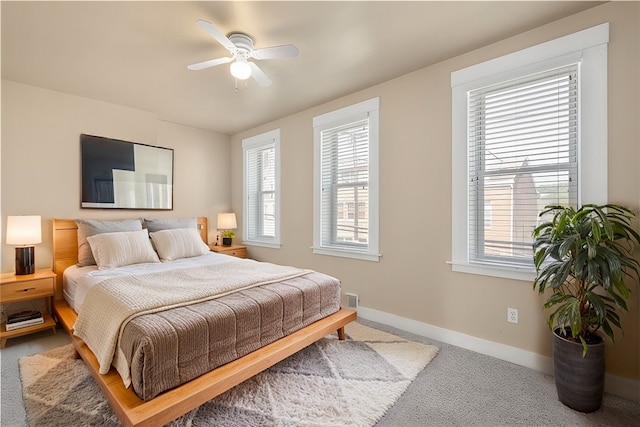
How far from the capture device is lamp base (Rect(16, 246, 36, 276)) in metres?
2.80

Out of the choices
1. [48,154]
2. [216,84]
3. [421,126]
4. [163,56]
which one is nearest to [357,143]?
[421,126]

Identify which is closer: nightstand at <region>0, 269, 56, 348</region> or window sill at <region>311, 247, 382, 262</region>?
nightstand at <region>0, 269, 56, 348</region>

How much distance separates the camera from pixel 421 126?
9.16 ft

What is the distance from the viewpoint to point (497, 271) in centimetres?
235

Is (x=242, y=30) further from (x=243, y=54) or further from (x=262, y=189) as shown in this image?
(x=262, y=189)

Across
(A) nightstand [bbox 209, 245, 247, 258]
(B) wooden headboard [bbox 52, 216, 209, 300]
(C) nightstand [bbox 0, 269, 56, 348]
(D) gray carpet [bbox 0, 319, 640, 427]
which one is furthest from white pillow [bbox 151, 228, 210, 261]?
(D) gray carpet [bbox 0, 319, 640, 427]

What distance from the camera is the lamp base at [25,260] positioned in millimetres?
2801

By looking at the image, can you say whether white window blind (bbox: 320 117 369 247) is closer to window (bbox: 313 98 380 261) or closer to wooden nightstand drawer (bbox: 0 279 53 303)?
window (bbox: 313 98 380 261)

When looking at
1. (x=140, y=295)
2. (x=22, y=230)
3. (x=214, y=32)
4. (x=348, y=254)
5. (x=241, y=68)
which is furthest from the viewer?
(x=348, y=254)

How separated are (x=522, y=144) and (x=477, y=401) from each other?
73.9 inches

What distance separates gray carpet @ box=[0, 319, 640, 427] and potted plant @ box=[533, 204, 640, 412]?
0.40ft

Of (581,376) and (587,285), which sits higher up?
(587,285)

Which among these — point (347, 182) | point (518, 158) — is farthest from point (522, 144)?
point (347, 182)

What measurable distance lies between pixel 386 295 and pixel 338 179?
1432 millimetres
